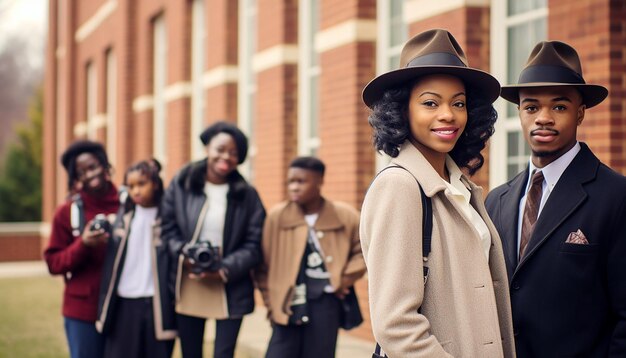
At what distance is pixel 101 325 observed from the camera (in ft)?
18.3

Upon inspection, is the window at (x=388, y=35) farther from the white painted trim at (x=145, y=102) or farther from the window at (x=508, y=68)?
the white painted trim at (x=145, y=102)

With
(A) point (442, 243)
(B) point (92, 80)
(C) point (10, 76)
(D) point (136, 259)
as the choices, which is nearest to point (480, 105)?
(A) point (442, 243)

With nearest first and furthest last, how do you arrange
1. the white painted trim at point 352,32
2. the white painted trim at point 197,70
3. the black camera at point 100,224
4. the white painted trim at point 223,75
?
1. the black camera at point 100,224
2. the white painted trim at point 352,32
3. the white painted trim at point 223,75
4. the white painted trim at point 197,70

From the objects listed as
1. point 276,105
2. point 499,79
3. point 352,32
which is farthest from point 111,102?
point 499,79

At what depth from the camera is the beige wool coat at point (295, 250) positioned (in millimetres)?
5730

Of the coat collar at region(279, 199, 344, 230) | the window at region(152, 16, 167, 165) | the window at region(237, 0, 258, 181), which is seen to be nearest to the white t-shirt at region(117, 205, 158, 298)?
the coat collar at region(279, 199, 344, 230)

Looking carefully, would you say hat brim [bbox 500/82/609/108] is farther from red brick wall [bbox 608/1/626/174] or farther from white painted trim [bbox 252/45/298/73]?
white painted trim [bbox 252/45/298/73]

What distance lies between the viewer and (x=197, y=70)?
14.1 meters

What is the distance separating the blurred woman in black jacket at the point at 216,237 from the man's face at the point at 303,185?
0.32 meters

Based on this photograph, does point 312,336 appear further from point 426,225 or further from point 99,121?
point 99,121

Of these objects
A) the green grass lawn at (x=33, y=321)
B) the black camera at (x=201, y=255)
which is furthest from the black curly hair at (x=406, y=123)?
the green grass lawn at (x=33, y=321)

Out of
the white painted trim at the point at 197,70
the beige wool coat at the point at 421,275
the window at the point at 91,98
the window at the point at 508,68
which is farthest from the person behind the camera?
the window at the point at 91,98

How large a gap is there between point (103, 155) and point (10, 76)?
5240cm

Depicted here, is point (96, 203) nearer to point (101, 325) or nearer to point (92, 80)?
point (101, 325)
